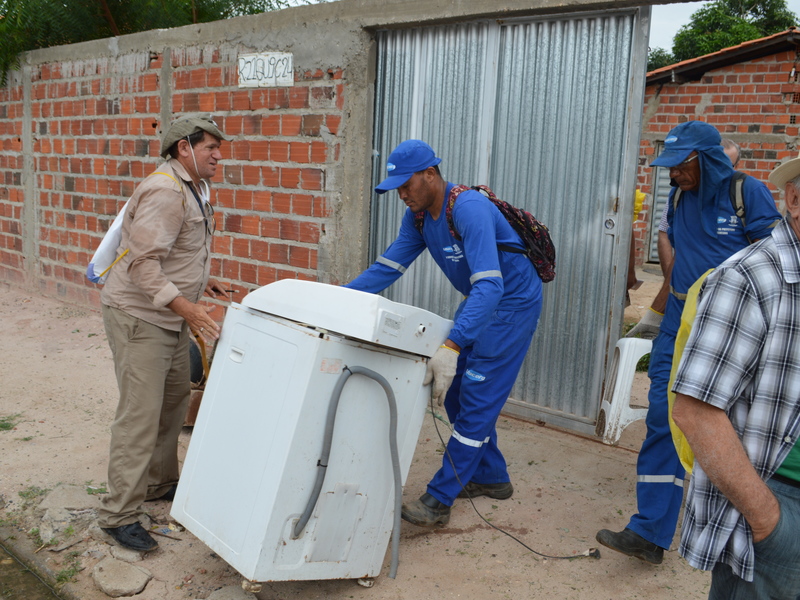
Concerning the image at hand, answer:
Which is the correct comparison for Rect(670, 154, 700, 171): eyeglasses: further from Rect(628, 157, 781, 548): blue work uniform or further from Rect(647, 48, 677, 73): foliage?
Rect(647, 48, 677, 73): foliage

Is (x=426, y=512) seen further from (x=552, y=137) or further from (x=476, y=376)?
(x=552, y=137)

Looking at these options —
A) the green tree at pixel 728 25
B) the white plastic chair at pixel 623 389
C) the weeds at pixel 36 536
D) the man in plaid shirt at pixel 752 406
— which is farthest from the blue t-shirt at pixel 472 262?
the green tree at pixel 728 25

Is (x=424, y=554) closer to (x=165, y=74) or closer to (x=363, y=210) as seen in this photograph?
(x=363, y=210)

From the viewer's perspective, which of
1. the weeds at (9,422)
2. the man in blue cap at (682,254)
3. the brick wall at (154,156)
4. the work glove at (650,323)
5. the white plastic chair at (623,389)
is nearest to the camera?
the man in blue cap at (682,254)

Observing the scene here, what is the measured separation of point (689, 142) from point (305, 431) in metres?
2.01

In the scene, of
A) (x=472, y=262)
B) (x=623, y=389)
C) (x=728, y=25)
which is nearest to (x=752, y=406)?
(x=472, y=262)

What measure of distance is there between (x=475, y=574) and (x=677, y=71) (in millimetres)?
9957

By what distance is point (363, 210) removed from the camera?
16.7 feet

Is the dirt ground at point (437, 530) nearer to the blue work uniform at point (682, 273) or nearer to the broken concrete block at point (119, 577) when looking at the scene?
the broken concrete block at point (119, 577)

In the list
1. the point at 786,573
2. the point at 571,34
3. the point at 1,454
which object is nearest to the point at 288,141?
the point at 571,34

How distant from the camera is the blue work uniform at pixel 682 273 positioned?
3061mm

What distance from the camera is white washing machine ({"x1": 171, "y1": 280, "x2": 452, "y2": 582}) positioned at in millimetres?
2488

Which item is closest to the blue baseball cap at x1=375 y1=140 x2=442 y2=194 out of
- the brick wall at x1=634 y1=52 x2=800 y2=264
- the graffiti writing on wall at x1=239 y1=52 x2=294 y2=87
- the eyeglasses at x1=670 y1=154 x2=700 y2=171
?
the eyeglasses at x1=670 y1=154 x2=700 y2=171

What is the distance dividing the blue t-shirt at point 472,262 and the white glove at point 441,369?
78mm
